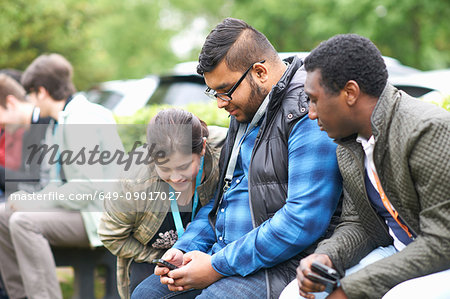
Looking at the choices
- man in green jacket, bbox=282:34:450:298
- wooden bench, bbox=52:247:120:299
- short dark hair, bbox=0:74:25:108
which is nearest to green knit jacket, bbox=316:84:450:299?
man in green jacket, bbox=282:34:450:298

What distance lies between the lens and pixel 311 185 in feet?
8.96

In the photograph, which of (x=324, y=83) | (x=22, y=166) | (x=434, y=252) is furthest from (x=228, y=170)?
(x=22, y=166)

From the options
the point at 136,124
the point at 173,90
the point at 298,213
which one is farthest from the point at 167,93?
the point at 298,213

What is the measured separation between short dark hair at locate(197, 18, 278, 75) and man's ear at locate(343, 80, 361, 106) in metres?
0.76

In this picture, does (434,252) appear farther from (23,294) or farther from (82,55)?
(82,55)

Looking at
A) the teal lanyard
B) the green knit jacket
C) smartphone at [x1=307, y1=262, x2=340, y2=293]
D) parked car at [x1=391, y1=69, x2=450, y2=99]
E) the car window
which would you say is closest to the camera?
the green knit jacket

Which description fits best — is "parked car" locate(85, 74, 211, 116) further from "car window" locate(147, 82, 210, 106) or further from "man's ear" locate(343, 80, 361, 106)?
"man's ear" locate(343, 80, 361, 106)

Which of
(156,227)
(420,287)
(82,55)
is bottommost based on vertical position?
(82,55)

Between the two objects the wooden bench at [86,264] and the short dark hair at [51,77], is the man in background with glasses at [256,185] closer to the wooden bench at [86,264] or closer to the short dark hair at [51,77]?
the wooden bench at [86,264]

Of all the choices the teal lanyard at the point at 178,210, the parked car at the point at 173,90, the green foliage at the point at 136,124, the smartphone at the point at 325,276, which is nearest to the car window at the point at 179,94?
the parked car at the point at 173,90

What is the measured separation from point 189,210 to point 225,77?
39.5 inches

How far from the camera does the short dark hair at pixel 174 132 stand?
3.33 metres

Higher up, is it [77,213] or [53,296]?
[77,213]

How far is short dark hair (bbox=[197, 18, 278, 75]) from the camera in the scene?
305 centimetres
